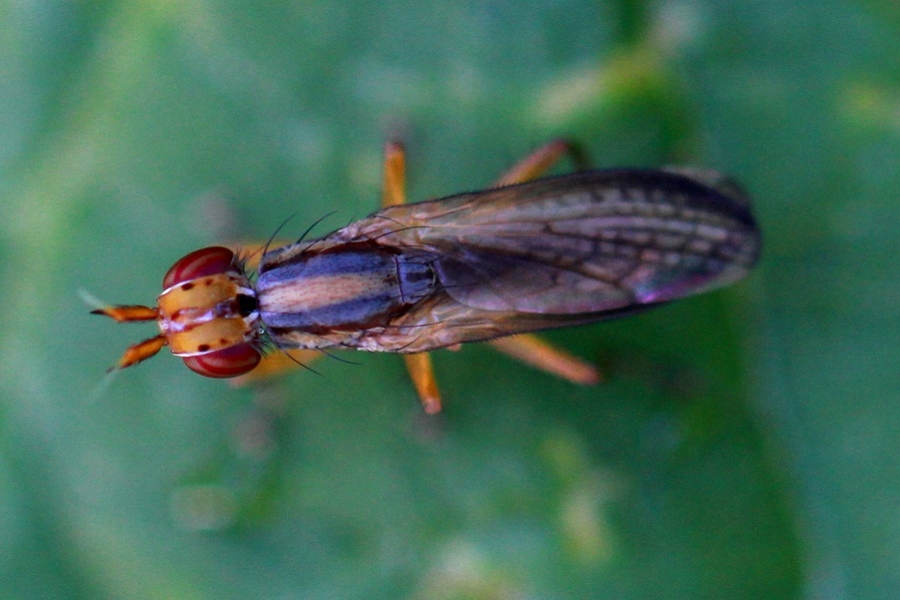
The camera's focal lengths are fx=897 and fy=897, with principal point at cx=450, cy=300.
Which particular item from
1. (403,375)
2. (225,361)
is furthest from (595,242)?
(225,361)

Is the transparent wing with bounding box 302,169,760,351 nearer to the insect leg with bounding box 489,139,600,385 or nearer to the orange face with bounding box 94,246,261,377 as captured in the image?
the insect leg with bounding box 489,139,600,385

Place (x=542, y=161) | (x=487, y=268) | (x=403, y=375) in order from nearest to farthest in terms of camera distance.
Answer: (x=487, y=268) → (x=542, y=161) → (x=403, y=375)

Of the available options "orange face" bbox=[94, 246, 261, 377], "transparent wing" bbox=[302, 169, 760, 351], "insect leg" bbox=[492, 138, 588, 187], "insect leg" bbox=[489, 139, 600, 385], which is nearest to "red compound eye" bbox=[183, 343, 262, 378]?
"orange face" bbox=[94, 246, 261, 377]

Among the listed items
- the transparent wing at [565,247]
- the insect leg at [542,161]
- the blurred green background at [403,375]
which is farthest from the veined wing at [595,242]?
the blurred green background at [403,375]

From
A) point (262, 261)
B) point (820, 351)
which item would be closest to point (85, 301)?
point (262, 261)

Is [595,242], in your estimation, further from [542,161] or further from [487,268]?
[542,161]

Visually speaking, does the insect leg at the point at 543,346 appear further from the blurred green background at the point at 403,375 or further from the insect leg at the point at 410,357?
the insect leg at the point at 410,357

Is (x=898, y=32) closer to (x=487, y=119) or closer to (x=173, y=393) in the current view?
(x=487, y=119)
